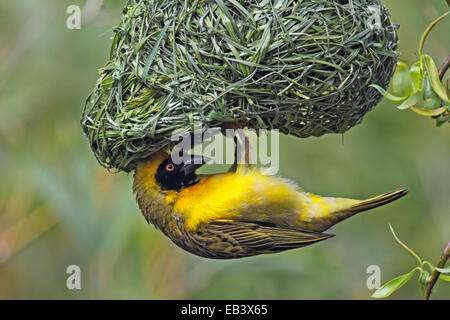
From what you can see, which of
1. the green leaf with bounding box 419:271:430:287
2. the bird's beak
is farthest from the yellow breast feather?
the green leaf with bounding box 419:271:430:287

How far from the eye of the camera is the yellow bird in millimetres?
3150

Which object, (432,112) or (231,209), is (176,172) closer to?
(231,209)

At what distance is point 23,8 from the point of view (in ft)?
17.6

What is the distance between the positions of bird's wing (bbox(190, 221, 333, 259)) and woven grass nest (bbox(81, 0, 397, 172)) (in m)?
0.62

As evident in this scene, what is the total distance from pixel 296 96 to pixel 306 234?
841 millimetres

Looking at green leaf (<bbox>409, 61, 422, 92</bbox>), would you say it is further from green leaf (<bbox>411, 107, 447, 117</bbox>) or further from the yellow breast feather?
the yellow breast feather

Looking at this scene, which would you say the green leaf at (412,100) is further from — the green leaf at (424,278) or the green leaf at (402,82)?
the green leaf at (424,278)

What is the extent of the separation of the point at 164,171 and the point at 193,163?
0.50 feet

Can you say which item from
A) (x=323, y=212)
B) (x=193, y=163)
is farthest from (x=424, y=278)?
(x=193, y=163)

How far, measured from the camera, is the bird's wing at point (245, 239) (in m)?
3.14

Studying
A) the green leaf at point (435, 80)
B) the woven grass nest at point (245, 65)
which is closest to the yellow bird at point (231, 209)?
the woven grass nest at point (245, 65)

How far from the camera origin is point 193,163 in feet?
10.4
